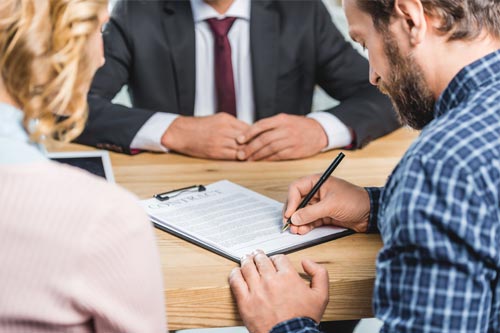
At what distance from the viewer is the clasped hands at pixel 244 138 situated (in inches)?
67.0

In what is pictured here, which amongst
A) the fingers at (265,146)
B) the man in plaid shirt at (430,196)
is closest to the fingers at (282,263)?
the man in plaid shirt at (430,196)

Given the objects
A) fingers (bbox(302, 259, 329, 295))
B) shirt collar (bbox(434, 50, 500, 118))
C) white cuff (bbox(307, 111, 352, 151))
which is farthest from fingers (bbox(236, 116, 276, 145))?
shirt collar (bbox(434, 50, 500, 118))

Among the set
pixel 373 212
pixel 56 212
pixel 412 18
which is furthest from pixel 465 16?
pixel 56 212

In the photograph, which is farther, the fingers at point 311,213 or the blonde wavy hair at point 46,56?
the fingers at point 311,213

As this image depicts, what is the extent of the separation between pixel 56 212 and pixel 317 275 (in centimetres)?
51

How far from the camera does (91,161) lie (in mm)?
1563

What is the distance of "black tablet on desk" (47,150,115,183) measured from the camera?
1.50 m

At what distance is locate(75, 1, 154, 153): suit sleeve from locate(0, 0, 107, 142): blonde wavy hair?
920mm

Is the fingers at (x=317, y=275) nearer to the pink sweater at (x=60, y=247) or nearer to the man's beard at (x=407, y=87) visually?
the man's beard at (x=407, y=87)

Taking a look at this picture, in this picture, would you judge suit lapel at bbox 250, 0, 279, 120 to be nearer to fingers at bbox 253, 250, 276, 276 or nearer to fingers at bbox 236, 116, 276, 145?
fingers at bbox 236, 116, 276, 145

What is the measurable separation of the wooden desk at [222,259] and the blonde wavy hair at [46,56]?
38 cm

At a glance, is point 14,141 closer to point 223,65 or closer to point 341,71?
point 223,65

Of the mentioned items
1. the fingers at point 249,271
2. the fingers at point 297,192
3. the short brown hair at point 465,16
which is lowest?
the fingers at point 249,271

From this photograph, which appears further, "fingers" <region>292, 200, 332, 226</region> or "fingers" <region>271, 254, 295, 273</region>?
"fingers" <region>292, 200, 332, 226</region>
